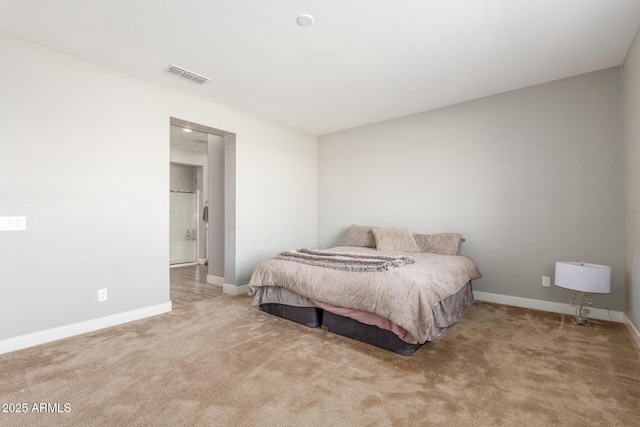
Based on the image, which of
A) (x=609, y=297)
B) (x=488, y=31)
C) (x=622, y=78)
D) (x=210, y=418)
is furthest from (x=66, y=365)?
(x=622, y=78)

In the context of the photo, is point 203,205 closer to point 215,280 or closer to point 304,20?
point 215,280

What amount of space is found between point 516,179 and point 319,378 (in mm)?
3294

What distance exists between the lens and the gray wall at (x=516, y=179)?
3.21 m

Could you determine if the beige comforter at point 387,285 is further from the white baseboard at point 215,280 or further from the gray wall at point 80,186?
the white baseboard at point 215,280

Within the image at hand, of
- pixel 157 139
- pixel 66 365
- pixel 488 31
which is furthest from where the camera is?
pixel 157 139

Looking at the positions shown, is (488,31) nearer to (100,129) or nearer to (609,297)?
(609,297)

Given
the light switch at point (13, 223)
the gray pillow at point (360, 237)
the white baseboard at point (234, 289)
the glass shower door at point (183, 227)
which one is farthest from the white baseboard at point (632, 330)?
the glass shower door at point (183, 227)

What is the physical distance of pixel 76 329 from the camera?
9.30 feet

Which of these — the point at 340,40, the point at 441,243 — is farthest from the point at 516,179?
the point at 340,40

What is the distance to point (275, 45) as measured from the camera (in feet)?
8.87

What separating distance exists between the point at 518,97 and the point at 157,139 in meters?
4.32

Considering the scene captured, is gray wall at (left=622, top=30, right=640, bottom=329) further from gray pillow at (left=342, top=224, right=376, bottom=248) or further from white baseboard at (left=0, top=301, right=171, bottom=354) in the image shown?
white baseboard at (left=0, top=301, right=171, bottom=354)

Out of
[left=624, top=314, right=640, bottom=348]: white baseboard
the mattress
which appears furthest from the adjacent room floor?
[left=624, top=314, right=640, bottom=348]: white baseboard

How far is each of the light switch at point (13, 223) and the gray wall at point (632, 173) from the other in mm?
5174
